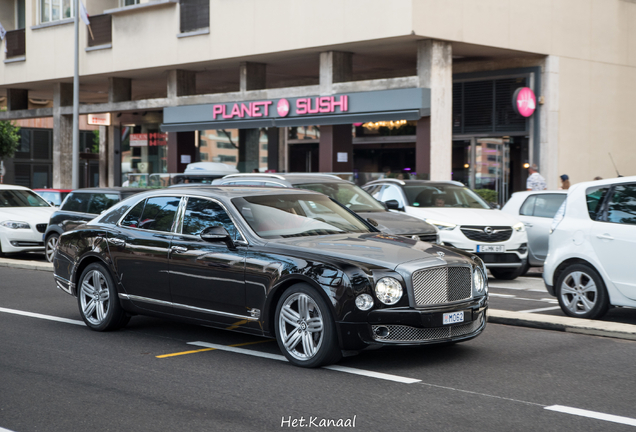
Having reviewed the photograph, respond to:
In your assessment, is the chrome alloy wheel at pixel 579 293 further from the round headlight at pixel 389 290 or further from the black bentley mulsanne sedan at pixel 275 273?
the round headlight at pixel 389 290

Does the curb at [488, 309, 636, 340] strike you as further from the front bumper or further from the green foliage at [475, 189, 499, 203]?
the green foliage at [475, 189, 499, 203]

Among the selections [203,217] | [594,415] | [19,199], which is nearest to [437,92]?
[19,199]

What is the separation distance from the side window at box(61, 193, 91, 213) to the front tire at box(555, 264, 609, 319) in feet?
32.7

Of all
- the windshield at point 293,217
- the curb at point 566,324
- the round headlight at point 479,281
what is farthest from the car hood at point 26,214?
the round headlight at point 479,281

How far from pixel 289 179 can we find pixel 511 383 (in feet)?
26.8

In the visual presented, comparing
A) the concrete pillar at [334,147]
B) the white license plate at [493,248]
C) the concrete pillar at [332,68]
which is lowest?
the white license plate at [493,248]

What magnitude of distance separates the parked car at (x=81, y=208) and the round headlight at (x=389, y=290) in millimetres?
10081

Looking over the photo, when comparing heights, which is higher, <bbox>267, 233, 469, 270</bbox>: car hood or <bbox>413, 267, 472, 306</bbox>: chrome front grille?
<bbox>267, 233, 469, 270</bbox>: car hood

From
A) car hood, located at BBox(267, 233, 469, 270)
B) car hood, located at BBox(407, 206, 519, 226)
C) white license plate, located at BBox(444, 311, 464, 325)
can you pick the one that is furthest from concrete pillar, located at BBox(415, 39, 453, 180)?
white license plate, located at BBox(444, 311, 464, 325)

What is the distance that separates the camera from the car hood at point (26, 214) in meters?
17.2

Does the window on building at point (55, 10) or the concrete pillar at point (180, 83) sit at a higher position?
the window on building at point (55, 10)

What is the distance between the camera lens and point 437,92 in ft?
74.0

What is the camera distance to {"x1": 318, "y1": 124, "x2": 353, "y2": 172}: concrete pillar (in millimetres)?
25359

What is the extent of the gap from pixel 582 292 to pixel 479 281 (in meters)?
2.64
